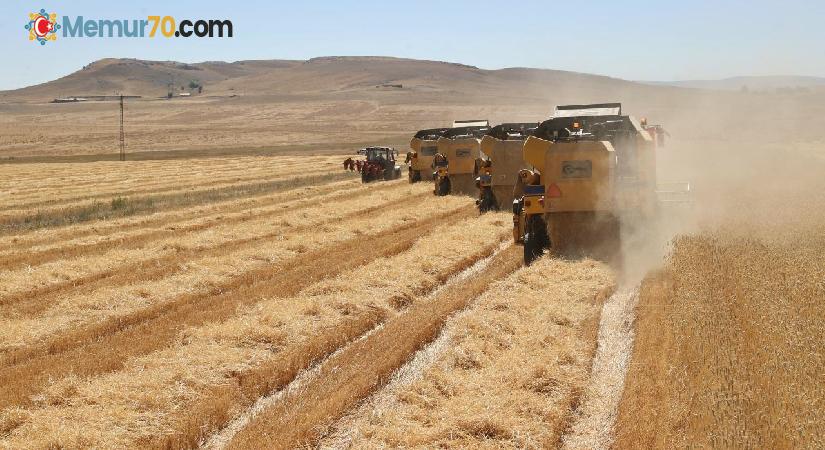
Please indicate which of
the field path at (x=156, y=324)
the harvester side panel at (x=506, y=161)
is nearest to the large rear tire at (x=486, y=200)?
the harvester side panel at (x=506, y=161)

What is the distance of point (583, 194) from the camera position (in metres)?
14.7

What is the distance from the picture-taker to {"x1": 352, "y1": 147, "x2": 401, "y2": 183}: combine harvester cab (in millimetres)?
35156

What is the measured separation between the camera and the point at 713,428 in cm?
645

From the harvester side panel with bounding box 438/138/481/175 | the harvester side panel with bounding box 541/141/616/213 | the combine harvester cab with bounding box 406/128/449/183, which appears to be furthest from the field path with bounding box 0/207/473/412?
the combine harvester cab with bounding box 406/128/449/183

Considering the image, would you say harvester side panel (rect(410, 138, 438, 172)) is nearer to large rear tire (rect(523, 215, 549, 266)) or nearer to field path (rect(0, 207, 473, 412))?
field path (rect(0, 207, 473, 412))

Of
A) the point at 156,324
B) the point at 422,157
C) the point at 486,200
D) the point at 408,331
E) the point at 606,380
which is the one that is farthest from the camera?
the point at 422,157

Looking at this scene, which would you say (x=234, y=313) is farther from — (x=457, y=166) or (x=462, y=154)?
(x=462, y=154)

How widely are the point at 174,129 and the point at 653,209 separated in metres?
114

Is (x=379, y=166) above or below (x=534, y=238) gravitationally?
above

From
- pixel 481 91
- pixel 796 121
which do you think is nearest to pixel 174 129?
pixel 796 121

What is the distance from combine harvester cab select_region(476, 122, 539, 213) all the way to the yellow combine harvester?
5878 mm

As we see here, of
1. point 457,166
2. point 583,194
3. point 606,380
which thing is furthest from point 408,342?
point 457,166

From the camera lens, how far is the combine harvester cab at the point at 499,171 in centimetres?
2136

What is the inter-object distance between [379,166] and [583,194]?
2198 centimetres
